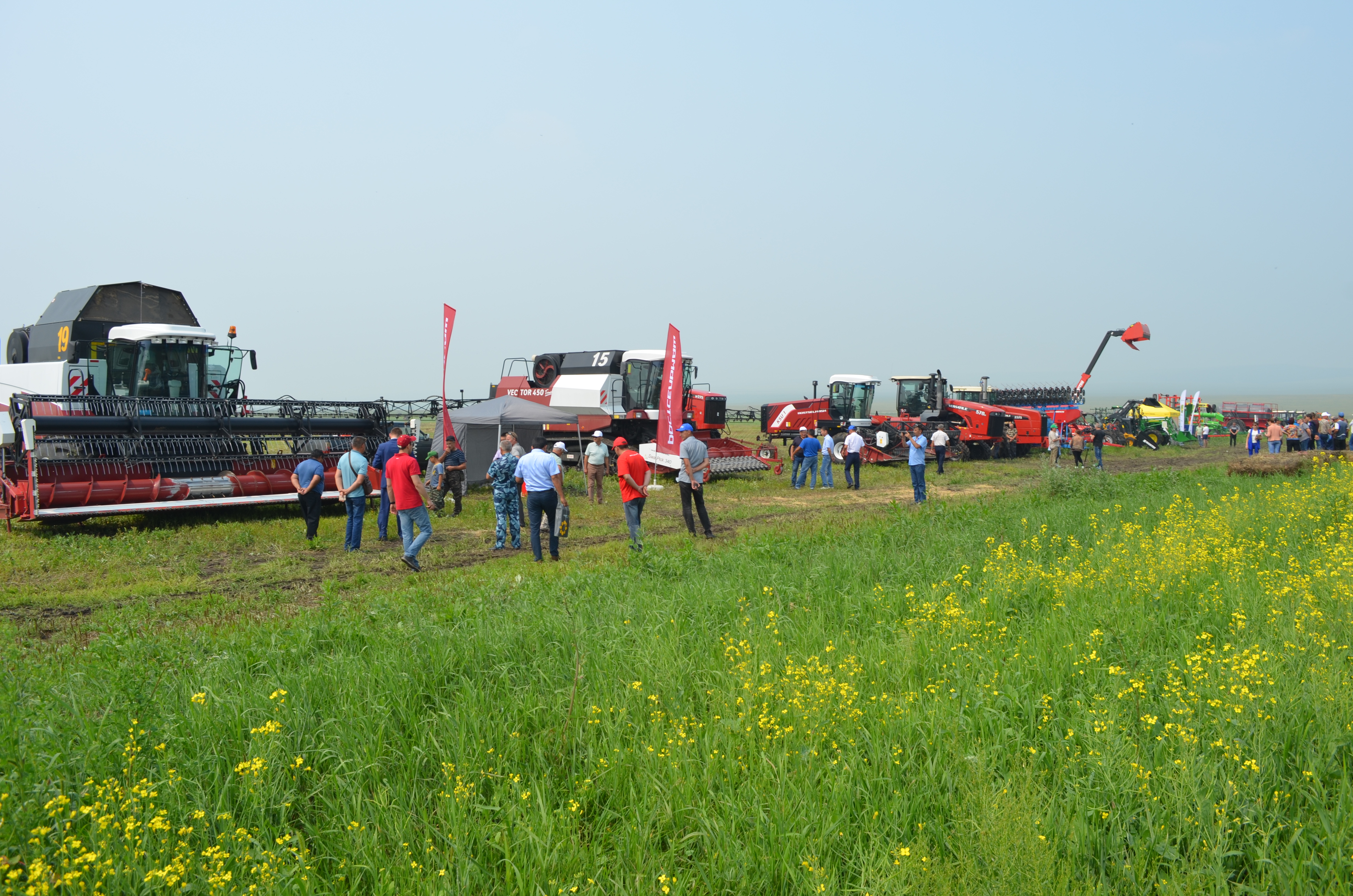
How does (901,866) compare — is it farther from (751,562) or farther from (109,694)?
(751,562)

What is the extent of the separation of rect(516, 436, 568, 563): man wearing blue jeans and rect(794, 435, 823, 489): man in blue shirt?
975cm

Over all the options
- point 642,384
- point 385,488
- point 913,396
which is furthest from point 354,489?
point 913,396

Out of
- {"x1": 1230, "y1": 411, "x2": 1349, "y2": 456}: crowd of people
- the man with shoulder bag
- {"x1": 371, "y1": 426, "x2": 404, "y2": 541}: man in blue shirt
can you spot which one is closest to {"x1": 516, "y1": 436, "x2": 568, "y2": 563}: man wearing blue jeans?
{"x1": 371, "y1": 426, "x2": 404, "y2": 541}: man in blue shirt

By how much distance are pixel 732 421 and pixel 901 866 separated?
5150cm

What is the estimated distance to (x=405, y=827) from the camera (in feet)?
10.7

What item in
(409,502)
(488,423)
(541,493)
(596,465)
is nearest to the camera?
(409,502)

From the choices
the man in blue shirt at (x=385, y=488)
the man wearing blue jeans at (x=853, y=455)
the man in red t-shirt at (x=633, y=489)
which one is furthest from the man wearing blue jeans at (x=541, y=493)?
the man wearing blue jeans at (x=853, y=455)

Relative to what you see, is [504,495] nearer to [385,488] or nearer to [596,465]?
[385,488]

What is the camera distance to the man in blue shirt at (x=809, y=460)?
18.5 meters

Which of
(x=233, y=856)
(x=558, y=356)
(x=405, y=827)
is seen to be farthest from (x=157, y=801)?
(x=558, y=356)

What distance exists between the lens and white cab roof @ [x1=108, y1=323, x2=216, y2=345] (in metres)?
14.4

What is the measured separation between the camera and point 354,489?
10.7m

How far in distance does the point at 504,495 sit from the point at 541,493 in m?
1.51

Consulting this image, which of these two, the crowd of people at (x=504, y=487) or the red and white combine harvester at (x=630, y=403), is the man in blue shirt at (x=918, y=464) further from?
the red and white combine harvester at (x=630, y=403)
